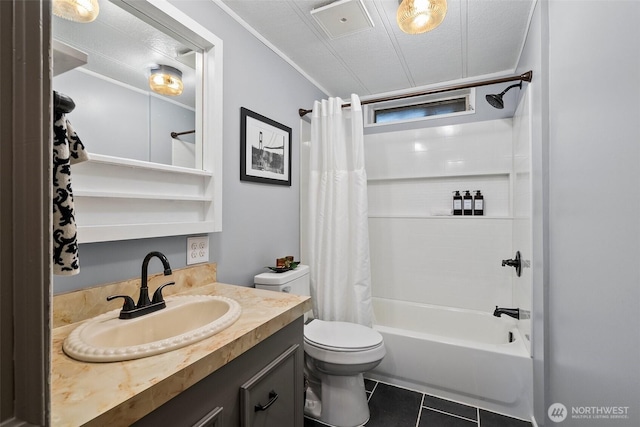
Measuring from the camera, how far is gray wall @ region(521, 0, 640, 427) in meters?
0.76

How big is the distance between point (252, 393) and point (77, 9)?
4.76 ft

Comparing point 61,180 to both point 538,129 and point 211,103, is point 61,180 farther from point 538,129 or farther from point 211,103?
point 538,129

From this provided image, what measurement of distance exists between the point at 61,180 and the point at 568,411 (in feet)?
5.91

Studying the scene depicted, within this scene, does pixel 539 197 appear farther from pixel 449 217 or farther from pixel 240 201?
pixel 240 201

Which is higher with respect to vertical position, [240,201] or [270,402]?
[240,201]

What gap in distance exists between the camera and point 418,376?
1.95m

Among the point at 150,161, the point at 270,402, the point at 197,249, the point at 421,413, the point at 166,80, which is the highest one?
the point at 166,80

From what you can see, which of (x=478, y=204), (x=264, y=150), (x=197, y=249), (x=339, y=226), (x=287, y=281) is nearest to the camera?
(x=197, y=249)

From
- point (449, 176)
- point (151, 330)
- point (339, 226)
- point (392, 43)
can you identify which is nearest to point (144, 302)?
point (151, 330)

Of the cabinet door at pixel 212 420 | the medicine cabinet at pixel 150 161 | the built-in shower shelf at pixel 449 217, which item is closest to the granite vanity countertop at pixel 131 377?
the cabinet door at pixel 212 420

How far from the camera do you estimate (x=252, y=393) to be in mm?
929

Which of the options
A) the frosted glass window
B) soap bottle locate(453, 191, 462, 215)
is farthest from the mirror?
soap bottle locate(453, 191, 462, 215)

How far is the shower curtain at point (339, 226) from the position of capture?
2.10 meters

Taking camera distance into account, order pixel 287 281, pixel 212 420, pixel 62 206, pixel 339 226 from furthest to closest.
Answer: pixel 339 226
pixel 287 281
pixel 212 420
pixel 62 206
